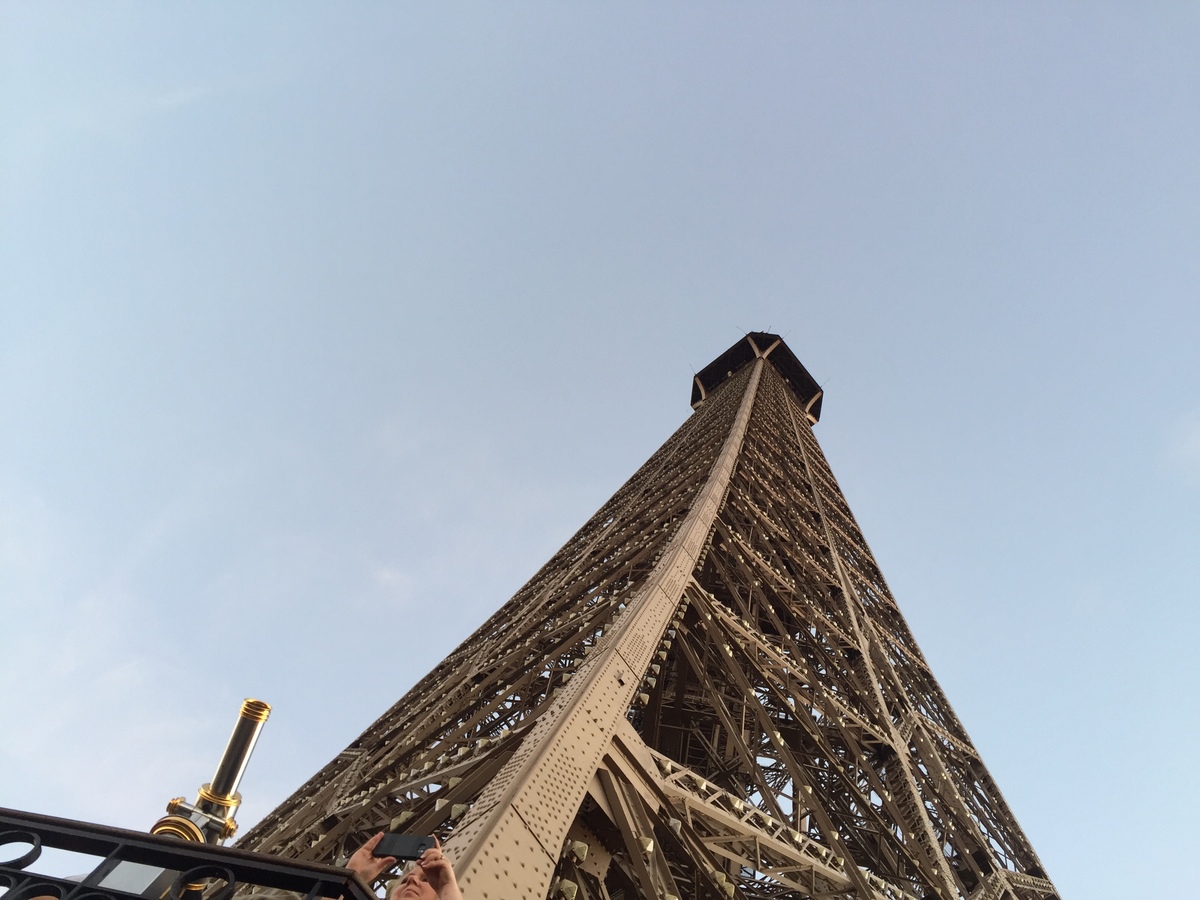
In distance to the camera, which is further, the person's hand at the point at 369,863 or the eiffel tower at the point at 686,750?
the eiffel tower at the point at 686,750

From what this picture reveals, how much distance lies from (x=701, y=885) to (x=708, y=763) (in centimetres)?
665

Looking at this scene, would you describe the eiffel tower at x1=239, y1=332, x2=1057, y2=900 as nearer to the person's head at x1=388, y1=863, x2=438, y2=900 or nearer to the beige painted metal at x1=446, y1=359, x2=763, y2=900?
the beige painted metal at x1=446, y1=359, x2=763, y2=900

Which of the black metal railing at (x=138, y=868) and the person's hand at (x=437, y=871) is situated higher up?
the black metal railing at (x=138, y=868)

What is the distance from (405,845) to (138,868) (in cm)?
106

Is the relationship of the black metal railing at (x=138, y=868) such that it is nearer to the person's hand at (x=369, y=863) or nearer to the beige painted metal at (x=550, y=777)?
the person's hand at (x=369, y=863)

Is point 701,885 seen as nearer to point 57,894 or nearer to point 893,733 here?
point 57,894

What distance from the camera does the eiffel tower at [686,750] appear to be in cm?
511

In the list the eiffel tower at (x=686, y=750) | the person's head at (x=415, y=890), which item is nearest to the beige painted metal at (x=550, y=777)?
the eiffel tower at (x=686, y=750)

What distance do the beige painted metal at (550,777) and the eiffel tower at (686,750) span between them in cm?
2

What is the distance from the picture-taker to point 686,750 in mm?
12250

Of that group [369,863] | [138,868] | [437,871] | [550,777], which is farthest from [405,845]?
[550,777]

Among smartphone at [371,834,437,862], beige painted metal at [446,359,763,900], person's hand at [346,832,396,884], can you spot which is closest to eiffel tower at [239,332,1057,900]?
beige painted metal at [446,359,763,900]

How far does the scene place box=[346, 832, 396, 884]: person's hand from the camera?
3.09 metres

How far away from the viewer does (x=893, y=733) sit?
10.7 meters
